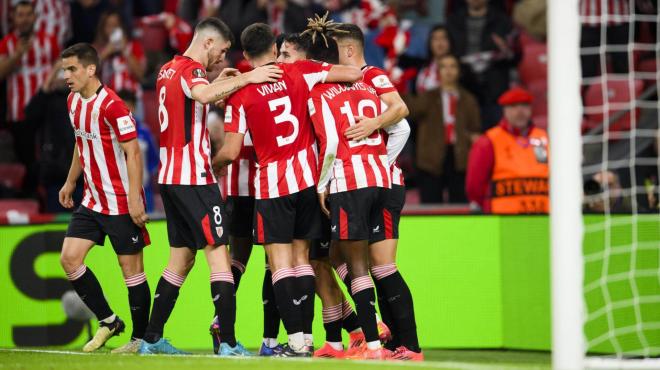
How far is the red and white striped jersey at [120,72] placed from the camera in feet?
45.8

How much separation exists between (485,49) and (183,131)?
6.41 metres

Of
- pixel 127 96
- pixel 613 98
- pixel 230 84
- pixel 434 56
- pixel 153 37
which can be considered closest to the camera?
pixel 230 84

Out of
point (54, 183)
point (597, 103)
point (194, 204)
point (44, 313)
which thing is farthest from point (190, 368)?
point (597, 103)

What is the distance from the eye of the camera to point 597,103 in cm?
1313

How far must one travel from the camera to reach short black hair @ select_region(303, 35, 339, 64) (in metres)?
8.45

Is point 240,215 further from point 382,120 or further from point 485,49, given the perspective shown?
point 485,49

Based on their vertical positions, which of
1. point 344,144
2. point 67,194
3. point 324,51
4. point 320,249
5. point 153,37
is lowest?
point 320,249

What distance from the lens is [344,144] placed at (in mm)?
8258

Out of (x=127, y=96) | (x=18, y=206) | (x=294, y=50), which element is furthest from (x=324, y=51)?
(x=18, y=206)

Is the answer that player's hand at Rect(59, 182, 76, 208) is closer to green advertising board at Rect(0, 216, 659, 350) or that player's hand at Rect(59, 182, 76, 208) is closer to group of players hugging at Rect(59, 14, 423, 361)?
group of players hugging at Rect(59, 14, 423, 361)

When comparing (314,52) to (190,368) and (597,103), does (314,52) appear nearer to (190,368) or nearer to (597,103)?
(190,368)

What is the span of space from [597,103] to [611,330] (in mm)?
3988

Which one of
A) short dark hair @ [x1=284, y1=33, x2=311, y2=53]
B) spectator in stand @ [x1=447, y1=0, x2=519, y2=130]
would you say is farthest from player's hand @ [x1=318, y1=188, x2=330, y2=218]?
spectator in stand @ [x1=447, y1=0, x2=519, y2=130]

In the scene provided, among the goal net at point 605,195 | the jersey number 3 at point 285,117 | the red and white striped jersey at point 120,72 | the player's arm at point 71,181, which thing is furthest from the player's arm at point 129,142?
the red and white striped jersey at point 120,72
